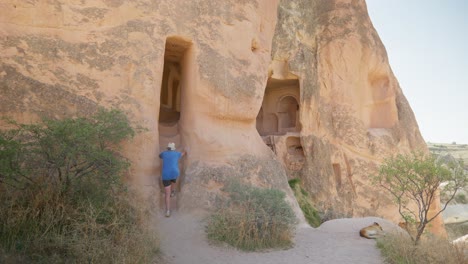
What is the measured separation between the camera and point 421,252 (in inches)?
199

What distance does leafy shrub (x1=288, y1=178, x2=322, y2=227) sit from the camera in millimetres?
10422

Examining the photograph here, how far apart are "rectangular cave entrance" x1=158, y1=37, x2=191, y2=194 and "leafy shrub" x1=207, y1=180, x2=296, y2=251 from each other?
156cm

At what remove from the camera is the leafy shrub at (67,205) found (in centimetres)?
367

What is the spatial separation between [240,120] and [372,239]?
3.64m

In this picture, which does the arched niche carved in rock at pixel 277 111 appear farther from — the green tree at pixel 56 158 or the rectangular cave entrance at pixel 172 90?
the green tree at pixel 56 158

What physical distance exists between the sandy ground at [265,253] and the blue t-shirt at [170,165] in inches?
26.9

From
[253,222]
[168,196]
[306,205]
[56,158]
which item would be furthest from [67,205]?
[306,205]

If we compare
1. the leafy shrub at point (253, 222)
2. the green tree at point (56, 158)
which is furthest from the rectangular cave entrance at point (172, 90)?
the green tree at point (56, 158)

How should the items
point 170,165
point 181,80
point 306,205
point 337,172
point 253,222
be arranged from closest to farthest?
point 253,222, point 170,165, point 181,80, point 306,205, point 337,172

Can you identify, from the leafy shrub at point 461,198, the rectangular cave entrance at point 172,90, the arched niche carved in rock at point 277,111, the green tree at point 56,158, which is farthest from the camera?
the leafy shrub at point 461,198

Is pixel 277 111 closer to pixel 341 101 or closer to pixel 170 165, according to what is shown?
pixel 341 101

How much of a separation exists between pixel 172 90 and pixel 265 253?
24.9 feet

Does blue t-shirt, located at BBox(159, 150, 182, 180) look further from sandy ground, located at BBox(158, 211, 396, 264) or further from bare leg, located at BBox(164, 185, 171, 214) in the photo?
sandy ground, located at BBox(158, 211, 396, 264)

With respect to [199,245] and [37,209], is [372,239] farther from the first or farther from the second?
[37,209]
